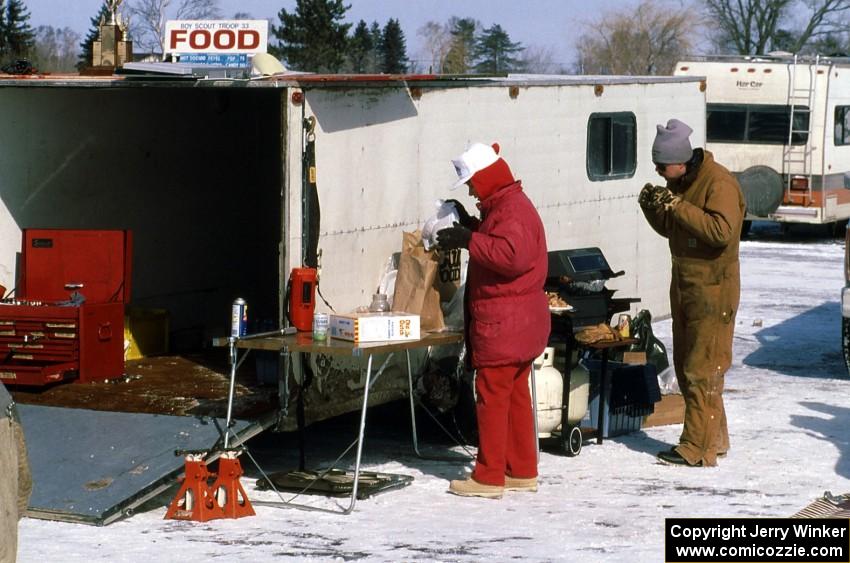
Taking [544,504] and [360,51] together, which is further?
[360,51]

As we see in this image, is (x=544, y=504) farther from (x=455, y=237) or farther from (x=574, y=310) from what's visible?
(x=574, y=310)

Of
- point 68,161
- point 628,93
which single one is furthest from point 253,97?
point 628,93

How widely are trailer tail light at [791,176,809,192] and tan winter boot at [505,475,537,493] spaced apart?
14049 mm

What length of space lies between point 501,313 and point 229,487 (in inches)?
63.1

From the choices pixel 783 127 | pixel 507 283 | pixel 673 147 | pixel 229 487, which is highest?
pixel 783 127

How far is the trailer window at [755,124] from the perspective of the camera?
20609mm

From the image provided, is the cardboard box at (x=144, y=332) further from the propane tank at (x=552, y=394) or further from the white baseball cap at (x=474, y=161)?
the white baseball cap at (x=474, y=161)

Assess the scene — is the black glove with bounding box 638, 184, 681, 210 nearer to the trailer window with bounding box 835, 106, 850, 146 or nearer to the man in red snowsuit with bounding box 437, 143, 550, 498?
the man in red snowsuit with bounding box 437, 143, 550, 498

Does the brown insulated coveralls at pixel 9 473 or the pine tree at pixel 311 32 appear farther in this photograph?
the pine tree at pixel 311 32

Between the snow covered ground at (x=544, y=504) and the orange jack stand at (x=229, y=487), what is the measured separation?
8 cm

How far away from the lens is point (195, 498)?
7.28 meters

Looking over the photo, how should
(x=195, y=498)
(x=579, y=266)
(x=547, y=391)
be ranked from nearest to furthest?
Result: (x=195, y=498) < (x=547, y=391) < (x=579, y=266)

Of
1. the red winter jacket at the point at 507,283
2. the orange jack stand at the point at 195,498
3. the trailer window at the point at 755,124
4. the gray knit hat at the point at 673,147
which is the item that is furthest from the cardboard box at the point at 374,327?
the trailer window at the point at 755,124

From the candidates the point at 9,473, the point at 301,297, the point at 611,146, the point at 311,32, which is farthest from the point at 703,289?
the point at 311,32
